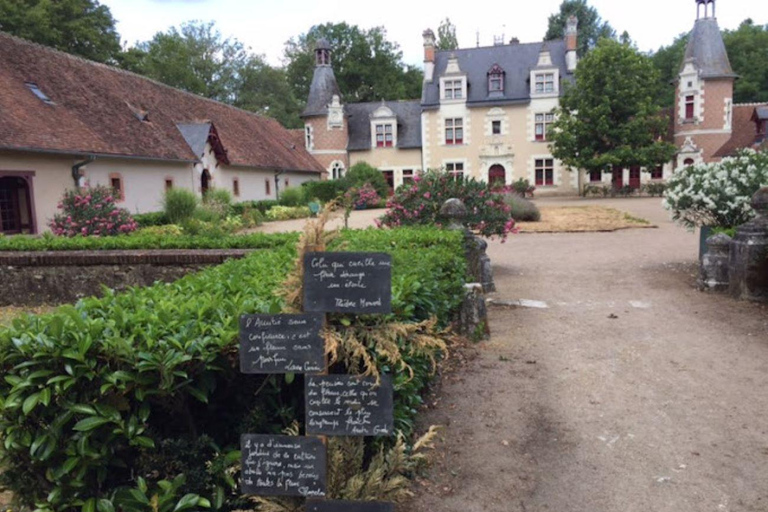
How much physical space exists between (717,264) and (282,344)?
27.7 feet

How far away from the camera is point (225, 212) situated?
20953 mm

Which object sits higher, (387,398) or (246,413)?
(387,398)

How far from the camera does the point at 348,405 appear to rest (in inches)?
106

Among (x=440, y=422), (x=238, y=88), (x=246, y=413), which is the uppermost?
(x=238, y=88)

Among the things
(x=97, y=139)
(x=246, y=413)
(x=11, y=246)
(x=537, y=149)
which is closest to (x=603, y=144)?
(x=537, y=149)

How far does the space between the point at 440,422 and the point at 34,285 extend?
7903 mm

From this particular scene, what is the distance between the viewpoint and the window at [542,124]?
38.2 m

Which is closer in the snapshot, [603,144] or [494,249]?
[494,249]

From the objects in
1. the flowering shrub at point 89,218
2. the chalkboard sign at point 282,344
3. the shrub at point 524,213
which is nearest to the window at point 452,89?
the shrub at point 524,213

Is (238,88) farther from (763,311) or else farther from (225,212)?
(763,311)

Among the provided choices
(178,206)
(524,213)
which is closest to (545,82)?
(524,213)

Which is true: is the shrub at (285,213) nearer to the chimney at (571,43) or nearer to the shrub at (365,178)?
the shrub at (365,178)

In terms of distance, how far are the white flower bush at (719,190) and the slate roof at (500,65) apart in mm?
29568

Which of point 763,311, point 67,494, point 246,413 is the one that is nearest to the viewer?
point 67,494
